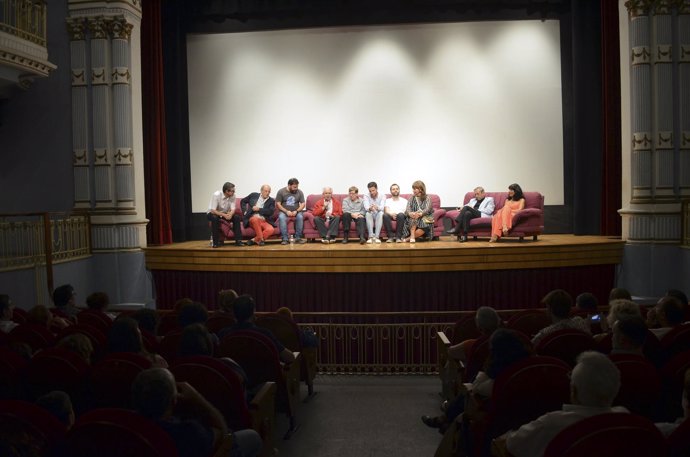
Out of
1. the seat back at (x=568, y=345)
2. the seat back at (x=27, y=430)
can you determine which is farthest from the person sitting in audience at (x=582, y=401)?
the seat back at (x=27, y=430)

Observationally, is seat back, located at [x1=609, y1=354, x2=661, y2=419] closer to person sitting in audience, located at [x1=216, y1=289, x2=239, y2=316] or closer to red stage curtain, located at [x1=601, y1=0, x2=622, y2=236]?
person sitting in audience, located at [x1=216, y1=289, x2=239, y2=316]

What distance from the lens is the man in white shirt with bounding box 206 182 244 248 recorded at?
9.07 m

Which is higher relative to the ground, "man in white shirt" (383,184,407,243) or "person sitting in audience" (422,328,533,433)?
"man in white shirt" (383,184,407,243)

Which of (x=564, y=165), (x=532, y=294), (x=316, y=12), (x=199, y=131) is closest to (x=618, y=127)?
(x=564, y=165)

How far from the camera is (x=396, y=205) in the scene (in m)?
9.71

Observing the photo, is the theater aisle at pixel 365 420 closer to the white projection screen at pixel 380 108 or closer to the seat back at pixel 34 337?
the seat back at pixel 34 337

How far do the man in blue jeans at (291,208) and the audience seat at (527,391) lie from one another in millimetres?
6846

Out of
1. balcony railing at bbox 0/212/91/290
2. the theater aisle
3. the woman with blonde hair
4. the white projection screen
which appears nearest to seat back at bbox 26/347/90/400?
the theater aisle

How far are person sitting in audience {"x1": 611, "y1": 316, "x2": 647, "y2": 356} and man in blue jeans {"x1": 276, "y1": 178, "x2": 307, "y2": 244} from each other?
6.67 meters

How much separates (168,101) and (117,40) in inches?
79.2

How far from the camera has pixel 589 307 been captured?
15.5ft

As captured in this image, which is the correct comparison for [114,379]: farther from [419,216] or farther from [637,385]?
[419,216]

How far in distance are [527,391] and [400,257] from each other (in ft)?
16.8

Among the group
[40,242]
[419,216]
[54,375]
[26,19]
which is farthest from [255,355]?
[26,19]
